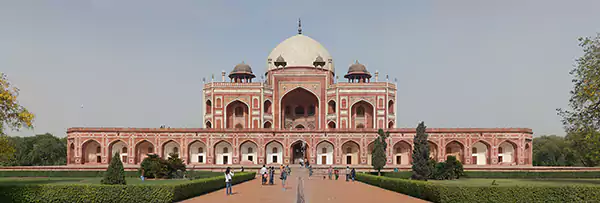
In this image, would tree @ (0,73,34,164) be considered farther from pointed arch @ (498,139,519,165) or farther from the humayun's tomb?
pointed arch @ (498,139,519,165)

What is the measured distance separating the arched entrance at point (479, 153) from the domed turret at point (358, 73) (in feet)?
42.8

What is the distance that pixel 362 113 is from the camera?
5216cm

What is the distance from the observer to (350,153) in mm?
45969

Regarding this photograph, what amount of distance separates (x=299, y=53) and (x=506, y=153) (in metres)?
22.6

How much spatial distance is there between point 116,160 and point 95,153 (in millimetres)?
29677

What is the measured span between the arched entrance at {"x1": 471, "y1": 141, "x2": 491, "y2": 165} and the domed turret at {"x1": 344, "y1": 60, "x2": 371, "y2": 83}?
42.8ft

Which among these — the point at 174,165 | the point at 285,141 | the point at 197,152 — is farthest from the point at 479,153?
the point at 174,165

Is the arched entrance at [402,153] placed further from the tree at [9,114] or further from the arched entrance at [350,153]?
the tree at [9,114]

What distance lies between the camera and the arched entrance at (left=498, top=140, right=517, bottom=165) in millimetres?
44375

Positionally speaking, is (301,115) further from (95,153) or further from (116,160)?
(116,160)

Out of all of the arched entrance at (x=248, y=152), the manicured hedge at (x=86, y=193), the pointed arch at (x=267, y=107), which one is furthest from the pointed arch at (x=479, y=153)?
the manicured hedge at (x=86, y=193)

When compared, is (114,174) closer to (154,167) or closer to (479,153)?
(154,167)

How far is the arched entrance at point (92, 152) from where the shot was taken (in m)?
44.4

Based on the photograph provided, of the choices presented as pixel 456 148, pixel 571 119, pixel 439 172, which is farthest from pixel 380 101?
pixel 571 119
